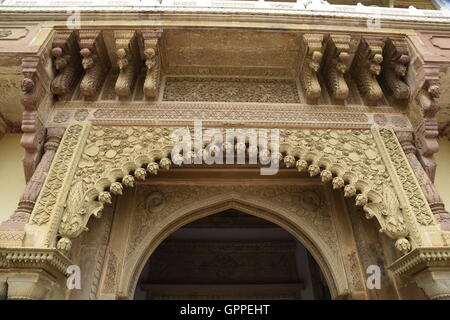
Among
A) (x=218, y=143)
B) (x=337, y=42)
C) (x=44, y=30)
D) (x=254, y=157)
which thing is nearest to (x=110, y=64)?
(x=44, y=30)

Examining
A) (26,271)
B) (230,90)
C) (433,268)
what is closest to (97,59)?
(230,90)

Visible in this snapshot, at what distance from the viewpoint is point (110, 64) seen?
3.48 m

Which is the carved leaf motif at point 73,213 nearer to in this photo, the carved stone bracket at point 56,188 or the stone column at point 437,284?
the carved stone bracket at point 56,188

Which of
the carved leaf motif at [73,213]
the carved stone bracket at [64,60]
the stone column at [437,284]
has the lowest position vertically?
the stone column at [437,284]

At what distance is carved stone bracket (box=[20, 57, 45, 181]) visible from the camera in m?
2.73

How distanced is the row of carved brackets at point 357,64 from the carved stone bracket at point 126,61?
1586mm

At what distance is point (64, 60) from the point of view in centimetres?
307

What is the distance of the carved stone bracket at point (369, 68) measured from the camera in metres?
Result: 3.12

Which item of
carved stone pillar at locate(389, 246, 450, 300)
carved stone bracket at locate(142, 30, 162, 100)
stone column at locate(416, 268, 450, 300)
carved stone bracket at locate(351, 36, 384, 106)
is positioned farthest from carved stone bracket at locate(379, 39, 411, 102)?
carved stone bracket at locate(142, 30, 162, 100)

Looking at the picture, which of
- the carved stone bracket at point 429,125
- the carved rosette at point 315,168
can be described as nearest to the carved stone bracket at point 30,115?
the carved rosette at point 315,168

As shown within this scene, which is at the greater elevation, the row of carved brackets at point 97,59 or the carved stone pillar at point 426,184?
the row of carved brackets at point 97,59

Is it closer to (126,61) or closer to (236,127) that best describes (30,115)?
(126,61)

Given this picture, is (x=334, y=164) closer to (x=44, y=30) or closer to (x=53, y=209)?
(x=53, y=209)

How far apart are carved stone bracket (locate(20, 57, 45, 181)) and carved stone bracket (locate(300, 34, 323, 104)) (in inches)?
92.3
